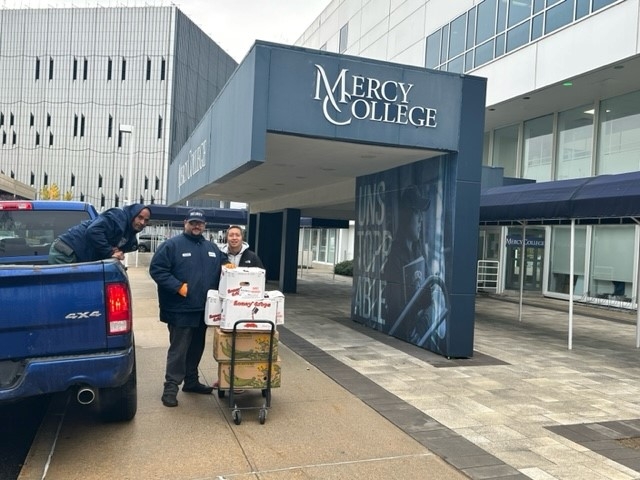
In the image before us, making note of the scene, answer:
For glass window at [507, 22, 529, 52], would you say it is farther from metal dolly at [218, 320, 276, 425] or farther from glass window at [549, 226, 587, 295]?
A: metal dolly at [218, 320, 276, 425]

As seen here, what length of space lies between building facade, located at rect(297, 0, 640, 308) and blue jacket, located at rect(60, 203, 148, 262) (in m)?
9.86

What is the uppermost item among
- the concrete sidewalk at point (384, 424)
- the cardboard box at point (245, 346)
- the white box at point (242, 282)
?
the white box at point (242, 282)

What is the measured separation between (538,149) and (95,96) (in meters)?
51.1

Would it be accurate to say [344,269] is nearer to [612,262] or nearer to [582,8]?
[612,262]

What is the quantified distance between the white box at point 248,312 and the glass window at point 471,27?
1731 cm

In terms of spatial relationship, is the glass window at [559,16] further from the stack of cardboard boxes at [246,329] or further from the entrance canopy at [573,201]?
the stack of cardboard boxes at [246,329]

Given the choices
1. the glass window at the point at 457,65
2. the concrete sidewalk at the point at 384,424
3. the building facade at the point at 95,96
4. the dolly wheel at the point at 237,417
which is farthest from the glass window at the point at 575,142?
the building facade at the point at 95,96

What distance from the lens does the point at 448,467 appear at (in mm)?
4184

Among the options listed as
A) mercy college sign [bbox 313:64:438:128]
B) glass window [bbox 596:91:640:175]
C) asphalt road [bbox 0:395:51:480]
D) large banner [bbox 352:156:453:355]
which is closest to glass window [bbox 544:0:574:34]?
glass window [bbox 596:91:640:175]

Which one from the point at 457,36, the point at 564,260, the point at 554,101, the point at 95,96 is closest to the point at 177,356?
the point at 554,101

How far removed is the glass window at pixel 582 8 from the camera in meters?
14.7

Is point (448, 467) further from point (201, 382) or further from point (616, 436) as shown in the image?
point (201, 382)

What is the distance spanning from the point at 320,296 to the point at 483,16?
11045mm

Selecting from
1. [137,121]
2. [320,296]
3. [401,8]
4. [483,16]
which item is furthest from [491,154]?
[137,121]
